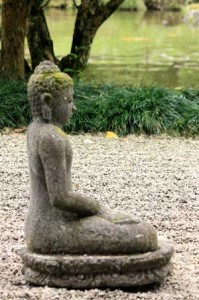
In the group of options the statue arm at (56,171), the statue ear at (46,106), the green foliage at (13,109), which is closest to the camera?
the statue arm at (56,171)

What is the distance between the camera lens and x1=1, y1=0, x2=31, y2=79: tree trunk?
10312 millimetres

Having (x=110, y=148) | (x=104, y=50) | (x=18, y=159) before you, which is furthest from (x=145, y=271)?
(x=104, y=50)

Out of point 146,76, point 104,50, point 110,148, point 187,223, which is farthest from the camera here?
point 104,50

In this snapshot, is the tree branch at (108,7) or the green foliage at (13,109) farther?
the tree branch at (108,7)

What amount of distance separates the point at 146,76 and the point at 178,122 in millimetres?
6552

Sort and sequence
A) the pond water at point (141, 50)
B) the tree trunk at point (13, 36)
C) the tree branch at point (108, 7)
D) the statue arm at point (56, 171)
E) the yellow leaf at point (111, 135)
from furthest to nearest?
the pond water at point (141, 50) < the tree branch at point (108, 7) < the tree trunk at point (13, 36) < the yellow leaf at point (111, 135) < the statue arm at point (56, 171)

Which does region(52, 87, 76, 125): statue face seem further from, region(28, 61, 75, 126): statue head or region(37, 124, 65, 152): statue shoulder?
region(37, 124, 65, 152): statue shoulder

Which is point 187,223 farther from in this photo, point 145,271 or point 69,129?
point 69,129

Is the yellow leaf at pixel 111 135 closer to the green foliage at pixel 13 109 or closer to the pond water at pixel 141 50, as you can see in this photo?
the green foliage at pixel 13 109

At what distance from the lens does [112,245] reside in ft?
12.4

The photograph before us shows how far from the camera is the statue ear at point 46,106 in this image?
382cm

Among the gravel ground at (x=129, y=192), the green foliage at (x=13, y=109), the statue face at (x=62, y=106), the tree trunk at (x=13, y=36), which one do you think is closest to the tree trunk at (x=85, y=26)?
the tree trunk at (x=13, y=36)

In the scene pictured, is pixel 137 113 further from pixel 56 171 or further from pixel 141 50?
pixel 141 50

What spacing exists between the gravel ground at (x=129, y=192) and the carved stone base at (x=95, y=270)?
0.05 metres
